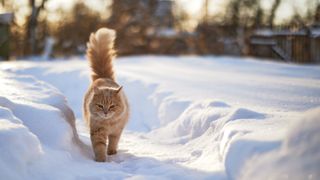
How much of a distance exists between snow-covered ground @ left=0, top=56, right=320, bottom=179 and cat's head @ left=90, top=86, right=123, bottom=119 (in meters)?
0.35

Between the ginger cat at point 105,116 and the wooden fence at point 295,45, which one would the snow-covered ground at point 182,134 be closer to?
the ginger cat at point 105,116

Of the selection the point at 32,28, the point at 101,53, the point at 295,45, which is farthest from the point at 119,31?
the point at 101,53

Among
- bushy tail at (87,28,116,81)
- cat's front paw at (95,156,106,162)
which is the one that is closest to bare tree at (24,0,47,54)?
bushy tail at (87,28,116,81)

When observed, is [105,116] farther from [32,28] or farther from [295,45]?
[32,28]

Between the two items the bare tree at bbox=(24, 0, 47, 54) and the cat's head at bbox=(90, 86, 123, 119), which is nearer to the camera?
the cat's head at bbox=(90, 86, 123, 119)

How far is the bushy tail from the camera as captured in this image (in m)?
5.23

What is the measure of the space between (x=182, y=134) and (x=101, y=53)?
1483 mm

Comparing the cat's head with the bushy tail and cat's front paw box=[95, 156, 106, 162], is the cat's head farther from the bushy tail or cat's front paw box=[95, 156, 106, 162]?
the bushy tail

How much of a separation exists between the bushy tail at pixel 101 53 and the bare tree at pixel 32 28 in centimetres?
1403

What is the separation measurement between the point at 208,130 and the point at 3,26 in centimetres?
1191

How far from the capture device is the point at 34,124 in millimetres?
3914

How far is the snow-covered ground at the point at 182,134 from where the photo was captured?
→ 2650 mm

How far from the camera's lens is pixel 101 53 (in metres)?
5.20

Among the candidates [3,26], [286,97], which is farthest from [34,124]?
[3,26]
